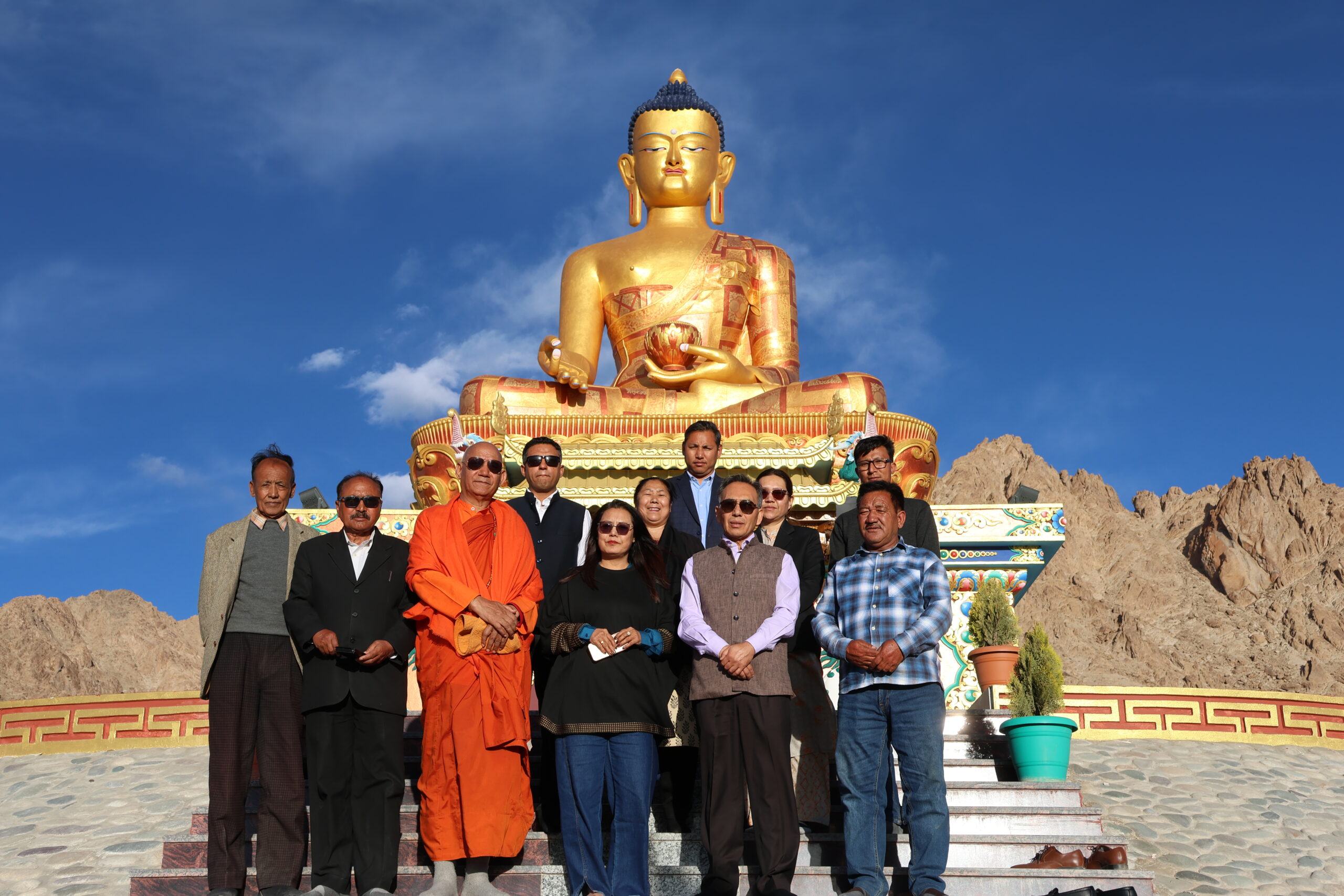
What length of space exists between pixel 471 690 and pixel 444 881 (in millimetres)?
674

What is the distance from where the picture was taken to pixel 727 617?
14.5 ft

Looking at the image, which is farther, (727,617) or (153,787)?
(153,787)

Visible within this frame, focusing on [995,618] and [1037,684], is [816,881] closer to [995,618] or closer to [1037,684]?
[1037,684]

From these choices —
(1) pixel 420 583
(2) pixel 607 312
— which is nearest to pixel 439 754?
(1) pixel 420 583

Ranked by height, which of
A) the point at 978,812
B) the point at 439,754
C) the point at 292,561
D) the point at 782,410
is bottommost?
the point at 978,812

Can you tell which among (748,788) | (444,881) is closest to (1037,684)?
(748,788)

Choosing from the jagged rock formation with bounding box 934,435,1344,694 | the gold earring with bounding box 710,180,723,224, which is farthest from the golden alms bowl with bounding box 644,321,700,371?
the jagged rock formation with bounding box 934,435,1344,694

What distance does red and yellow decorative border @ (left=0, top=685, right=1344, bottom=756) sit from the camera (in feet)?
27.8

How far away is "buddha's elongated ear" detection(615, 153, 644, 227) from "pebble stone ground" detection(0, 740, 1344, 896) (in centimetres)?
711

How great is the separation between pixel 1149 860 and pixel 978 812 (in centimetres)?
132

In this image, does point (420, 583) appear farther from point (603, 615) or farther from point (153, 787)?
point (153, 787)

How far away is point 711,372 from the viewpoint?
10547 millimetres

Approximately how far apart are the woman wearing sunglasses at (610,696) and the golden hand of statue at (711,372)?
19.7 ft

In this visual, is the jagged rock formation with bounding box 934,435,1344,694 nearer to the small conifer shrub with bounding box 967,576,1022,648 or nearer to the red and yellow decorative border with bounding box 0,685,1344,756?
the red and yellow decorative border with bounding box 0,685,1344,756
